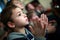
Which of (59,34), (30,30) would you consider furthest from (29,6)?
(30,30)

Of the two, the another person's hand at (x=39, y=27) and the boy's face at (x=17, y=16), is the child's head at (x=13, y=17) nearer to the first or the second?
the boy's face at (x=17, y=16)

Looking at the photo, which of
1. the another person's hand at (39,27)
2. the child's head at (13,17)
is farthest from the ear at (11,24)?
the another person's hand at (39,27)

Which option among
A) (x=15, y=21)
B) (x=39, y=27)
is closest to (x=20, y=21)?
(x=15, y=21)

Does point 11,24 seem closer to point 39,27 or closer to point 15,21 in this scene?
point 15,21

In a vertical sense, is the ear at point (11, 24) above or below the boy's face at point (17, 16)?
below

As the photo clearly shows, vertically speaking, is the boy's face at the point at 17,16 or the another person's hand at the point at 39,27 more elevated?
the boy's face at the point at 17,16

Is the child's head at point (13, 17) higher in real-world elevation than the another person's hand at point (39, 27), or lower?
higher

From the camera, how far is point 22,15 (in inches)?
56.7

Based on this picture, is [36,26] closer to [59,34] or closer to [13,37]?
[13,37]

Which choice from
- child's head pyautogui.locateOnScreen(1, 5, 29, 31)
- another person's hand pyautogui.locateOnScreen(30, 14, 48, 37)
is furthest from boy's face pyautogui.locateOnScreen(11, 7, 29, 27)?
another person's hand pyautogui.locateOnScreen(30, 14, 48, 37)

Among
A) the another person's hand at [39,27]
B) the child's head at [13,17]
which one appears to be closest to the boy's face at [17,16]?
the child's head at [13,17]

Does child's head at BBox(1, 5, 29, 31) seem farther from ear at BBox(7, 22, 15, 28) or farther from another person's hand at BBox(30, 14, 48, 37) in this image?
another person's hand at BBox(30, 14, 48, 37)

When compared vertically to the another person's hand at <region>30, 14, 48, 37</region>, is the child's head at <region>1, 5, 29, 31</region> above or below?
above

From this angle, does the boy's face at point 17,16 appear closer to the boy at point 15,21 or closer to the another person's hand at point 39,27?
the boy at point 15,21
